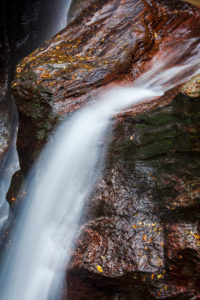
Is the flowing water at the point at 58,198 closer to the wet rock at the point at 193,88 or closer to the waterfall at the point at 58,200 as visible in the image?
the waterfall at the point at 58,200

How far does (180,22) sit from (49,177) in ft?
15.4

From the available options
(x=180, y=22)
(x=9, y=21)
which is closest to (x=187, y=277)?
(x=180, y=22)

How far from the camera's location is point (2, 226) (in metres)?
5.55

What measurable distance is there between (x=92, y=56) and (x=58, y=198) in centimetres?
285

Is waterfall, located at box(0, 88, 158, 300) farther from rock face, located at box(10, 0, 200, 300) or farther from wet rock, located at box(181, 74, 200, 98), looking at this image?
wet rock, located at box(181, 74, 200, 98)

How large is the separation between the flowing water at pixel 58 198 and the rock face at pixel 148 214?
277 millimetres

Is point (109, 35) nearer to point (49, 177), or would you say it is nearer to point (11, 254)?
point (49, 177)

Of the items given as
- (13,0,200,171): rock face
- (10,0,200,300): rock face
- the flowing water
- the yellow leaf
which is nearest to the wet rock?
(10,0,200,300): rock face

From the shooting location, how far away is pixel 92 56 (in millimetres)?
4723

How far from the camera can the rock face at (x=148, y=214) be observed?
2709mm

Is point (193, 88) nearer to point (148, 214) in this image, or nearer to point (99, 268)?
point (148, 214)

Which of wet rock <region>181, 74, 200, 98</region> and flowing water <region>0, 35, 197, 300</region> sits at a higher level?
wet rock <region>181, 74, 200, 98</region>

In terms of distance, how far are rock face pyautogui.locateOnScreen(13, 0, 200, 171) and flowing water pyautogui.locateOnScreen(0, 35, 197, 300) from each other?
0.29m

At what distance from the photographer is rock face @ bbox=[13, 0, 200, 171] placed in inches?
158
